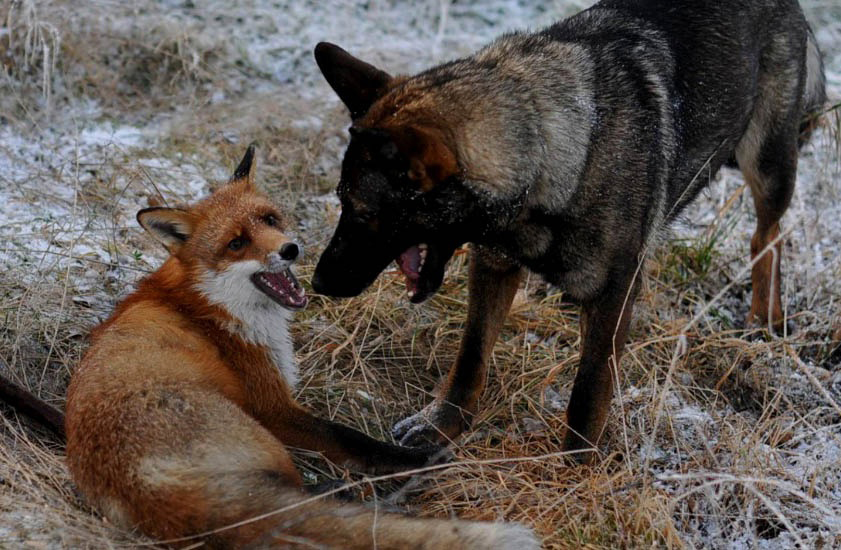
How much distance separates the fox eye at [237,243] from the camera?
155 inches

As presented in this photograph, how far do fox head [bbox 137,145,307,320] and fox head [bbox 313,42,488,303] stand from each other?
440 millimetres

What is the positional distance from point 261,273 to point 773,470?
2.46 metres

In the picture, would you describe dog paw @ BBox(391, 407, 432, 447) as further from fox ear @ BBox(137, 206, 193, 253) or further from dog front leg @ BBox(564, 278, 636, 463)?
fox ear @ BBox(137, 206, 193, 253)

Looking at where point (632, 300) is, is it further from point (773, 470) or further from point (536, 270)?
point (773, 470)

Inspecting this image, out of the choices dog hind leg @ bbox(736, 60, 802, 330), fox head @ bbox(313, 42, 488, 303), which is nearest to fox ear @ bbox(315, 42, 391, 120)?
fox head @ bbox(313, 42, 488, 303)

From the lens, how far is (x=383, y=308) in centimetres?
499

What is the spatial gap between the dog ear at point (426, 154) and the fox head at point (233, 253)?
949mm

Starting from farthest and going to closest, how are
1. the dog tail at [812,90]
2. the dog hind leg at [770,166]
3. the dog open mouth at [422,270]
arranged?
the dog tail at [812,90], the dog hind leg at [770,166], the dog open mouth at [422,270]

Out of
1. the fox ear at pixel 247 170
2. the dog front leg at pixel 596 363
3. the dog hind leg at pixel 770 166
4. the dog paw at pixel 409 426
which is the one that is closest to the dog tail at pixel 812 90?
the dog hind leg at pixel 770 166

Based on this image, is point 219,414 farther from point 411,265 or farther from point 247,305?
point 411,265

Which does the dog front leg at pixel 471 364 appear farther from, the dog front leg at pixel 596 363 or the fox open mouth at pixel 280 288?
the fox open mouth at pixel 280 288

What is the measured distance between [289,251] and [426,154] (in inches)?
41.0

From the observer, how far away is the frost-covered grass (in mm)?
3521

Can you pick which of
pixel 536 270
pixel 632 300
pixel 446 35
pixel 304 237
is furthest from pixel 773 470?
pixel 446 35
